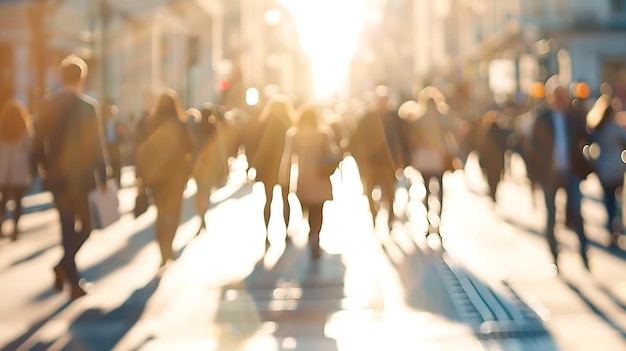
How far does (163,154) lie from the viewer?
934 centimetres

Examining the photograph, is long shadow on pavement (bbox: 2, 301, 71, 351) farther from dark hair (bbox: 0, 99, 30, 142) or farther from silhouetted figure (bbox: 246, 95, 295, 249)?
dark hair (bbox: 0, 99, 30, 142)

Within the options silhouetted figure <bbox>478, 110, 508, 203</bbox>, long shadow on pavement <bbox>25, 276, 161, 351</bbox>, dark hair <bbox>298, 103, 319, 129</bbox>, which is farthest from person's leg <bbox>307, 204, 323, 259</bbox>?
silhouetted figure <bbox>478, 110, 508, 203</bbox>

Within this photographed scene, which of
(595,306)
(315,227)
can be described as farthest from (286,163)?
(595,306)

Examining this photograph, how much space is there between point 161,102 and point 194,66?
128 ft

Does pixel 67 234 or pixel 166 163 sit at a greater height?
pixel 166 163

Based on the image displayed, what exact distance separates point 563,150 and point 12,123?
672 cm

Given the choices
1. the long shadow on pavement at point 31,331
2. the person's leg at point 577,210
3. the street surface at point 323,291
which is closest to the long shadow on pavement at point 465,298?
the street surface at point 323,291

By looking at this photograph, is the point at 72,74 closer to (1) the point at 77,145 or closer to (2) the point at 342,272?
(1) the point at 77,145

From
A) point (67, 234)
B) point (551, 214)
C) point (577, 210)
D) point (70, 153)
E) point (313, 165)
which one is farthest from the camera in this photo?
point (313, 165)

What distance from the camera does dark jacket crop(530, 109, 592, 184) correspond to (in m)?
8.76

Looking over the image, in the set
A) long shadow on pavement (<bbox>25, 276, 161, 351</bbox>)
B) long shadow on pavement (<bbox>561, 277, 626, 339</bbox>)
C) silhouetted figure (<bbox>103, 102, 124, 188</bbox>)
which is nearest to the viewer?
long shadow on pavement (<bbox>25, 276, 161, 351</bbox>)

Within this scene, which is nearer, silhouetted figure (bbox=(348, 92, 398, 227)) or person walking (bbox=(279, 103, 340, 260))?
person walking (bbox=(279, 103, 340, 260))

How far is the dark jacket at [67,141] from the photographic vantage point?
7.57 meters

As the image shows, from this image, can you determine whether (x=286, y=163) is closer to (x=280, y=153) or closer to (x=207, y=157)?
(x=280, y=153)
